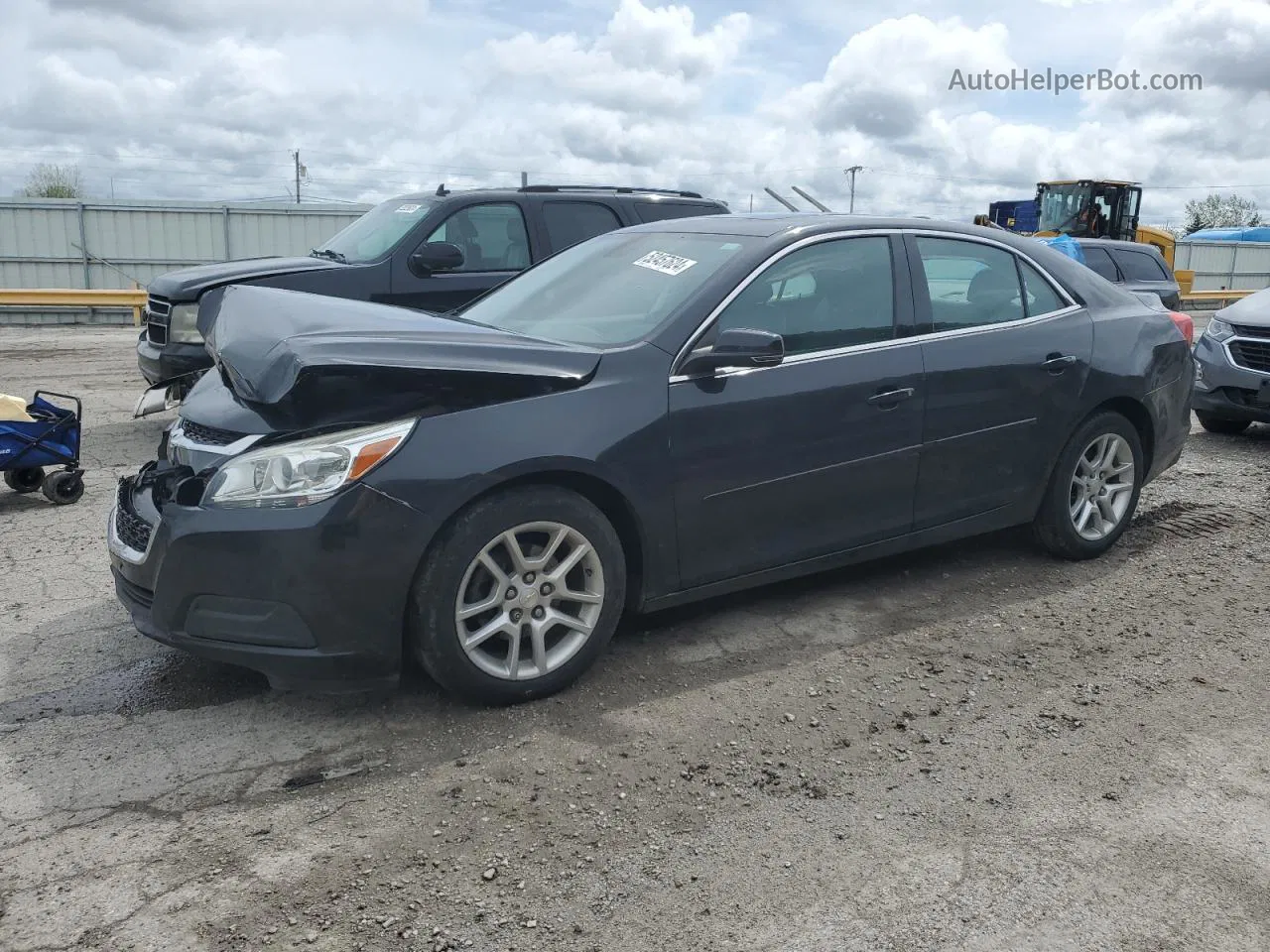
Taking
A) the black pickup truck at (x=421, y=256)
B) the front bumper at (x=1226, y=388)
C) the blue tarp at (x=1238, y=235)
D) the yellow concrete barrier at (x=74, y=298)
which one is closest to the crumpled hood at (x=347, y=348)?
the black pickup truck at (x=421, y=256)

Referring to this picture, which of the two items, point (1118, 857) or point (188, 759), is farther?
point (188, 759)

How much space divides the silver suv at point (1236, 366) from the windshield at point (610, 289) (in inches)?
228

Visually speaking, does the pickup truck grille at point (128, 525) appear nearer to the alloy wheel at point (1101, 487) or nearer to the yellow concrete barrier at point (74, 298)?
the alloy wheel at point (1101, 487)

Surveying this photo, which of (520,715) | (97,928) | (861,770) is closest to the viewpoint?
(97,928)

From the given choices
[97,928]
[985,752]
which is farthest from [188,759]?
[985,752]

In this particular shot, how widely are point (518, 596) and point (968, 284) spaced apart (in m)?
2.60

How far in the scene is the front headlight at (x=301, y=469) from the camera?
3.40 metres

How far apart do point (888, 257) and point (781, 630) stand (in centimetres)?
164

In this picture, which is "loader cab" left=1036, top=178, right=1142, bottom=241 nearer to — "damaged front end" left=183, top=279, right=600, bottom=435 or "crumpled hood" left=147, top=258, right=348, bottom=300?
"crumpled hood" left=147, top=258, right=348, bottom=300

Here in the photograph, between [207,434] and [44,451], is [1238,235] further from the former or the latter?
[207,434]

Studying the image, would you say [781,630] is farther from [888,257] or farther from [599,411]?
[888,257]

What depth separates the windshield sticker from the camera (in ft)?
14.7

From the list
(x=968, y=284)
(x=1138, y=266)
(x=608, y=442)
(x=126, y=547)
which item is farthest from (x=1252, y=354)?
(x=126, y=547)

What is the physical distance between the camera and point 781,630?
455 cm
